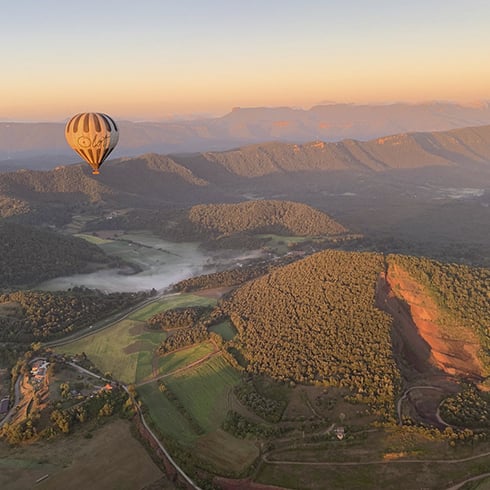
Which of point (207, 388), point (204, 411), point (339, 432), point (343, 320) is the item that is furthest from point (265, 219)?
point (339, 432)

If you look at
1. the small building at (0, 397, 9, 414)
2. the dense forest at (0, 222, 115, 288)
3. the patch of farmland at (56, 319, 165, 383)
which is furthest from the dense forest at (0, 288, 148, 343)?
the dense forest at (0, 222, 115, 288)

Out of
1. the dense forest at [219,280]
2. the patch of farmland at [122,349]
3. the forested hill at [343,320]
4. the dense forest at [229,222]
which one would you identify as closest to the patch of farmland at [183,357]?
the patch of farmland at [122,349]

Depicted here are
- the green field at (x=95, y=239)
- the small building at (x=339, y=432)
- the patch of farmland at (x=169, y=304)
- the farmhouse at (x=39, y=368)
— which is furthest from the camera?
the green field at (x=95, y=239)

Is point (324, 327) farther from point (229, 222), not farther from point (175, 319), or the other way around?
point (229, 222)

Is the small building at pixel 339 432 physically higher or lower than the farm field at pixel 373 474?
higher

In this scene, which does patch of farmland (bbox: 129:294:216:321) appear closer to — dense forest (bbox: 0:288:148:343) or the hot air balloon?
dense forest (bbox: 0:288:148:343)

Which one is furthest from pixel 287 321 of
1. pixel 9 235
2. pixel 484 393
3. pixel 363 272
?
pixel 9 235

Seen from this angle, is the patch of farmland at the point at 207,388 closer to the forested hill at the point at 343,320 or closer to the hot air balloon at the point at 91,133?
the forested hill at the point at 343,320
